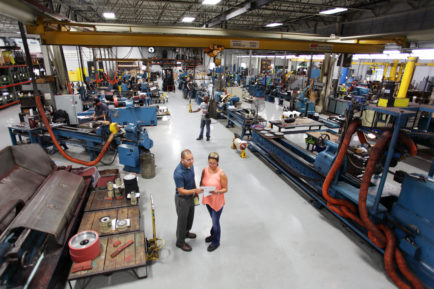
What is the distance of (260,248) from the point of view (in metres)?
3.79

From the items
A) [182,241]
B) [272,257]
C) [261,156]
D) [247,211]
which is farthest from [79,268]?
[261,156]

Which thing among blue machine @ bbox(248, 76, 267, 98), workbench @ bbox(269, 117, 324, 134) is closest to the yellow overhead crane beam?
workbench @ bbox(269, 117, 324, 134)

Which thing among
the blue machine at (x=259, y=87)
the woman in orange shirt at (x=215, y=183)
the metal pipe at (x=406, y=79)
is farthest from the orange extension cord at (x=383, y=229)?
the blue machine at (x=259, y=87)

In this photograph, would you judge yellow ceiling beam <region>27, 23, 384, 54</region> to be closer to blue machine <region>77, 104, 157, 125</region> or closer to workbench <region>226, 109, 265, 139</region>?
workbench <region>226, 109, 265, 139</region>

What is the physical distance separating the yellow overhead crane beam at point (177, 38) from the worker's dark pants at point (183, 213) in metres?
3.75

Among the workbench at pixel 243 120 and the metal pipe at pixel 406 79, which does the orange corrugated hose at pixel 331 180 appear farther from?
the workbench at pixel 243 120

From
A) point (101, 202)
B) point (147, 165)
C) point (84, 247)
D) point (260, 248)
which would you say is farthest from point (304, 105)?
point (84, 247)

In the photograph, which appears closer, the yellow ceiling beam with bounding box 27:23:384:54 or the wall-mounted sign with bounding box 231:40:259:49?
the yellow ceiling beam with bounding box 27:23:384:54

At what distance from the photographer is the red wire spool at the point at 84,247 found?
291 centimetres

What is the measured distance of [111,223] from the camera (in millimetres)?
3617

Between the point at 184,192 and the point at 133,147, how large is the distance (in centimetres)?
315

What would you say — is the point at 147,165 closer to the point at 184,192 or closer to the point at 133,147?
the point at 133,147

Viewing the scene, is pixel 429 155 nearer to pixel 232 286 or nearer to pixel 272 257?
pixel 272 257

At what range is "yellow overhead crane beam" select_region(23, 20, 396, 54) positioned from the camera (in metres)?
4.88
